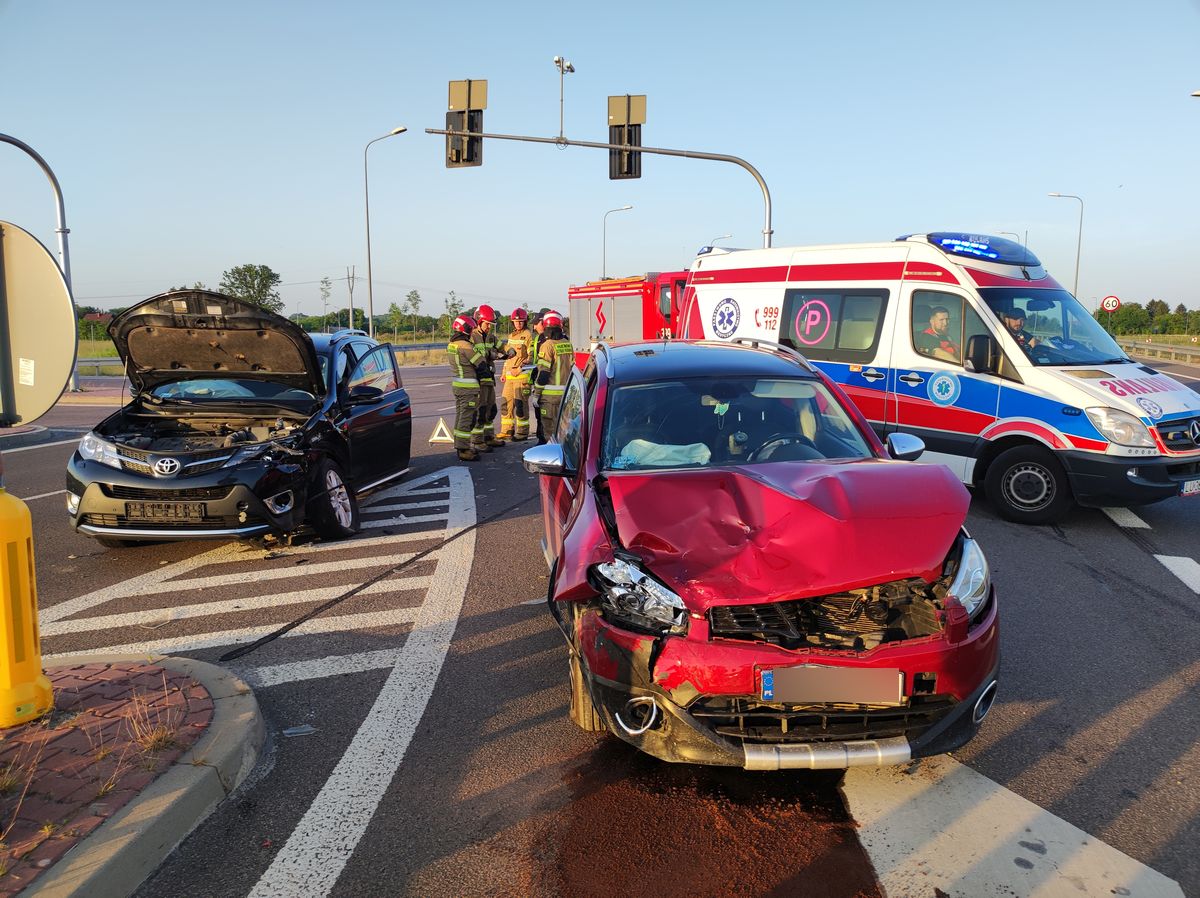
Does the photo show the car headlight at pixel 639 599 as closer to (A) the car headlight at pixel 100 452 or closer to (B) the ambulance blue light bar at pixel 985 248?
→ (A) the car headlight at pixel 100 452

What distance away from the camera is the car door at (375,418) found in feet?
27.0

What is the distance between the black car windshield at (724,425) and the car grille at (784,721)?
1542 millimetres

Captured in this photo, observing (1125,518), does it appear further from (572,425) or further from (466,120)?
(466,120)

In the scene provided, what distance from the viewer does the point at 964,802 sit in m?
3.36

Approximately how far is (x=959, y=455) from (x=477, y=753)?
20.7 feet

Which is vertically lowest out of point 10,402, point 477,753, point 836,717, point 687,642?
point 477,753

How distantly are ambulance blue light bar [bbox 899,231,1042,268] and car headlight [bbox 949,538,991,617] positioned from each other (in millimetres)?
5849

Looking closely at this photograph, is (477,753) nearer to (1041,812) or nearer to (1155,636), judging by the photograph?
(1041,812)

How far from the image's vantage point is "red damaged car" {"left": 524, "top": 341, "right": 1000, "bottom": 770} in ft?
10.2

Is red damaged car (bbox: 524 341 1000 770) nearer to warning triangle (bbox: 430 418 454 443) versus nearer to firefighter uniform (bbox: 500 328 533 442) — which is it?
firefighter uniform (bbox: 500 328 533 442)

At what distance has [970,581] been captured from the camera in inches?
138

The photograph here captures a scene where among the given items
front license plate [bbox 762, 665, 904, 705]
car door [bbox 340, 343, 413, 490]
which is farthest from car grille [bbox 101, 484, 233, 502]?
front license plate [bbox 762, 665, 904, 705]

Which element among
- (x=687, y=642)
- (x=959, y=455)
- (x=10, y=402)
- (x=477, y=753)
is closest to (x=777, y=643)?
(x=687, y=642)

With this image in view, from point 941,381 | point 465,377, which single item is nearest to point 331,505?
point 465,377
